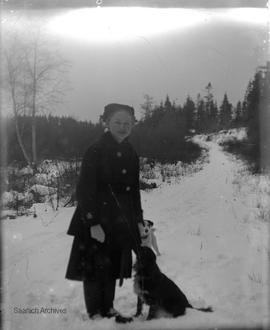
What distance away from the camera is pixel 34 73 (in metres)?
2.27

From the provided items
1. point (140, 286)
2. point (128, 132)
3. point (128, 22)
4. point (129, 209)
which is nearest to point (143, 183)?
point (129, 209)

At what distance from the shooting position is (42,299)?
2.17 m

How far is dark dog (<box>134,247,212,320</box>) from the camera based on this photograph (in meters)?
1.95

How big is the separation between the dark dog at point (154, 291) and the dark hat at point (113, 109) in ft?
2.97

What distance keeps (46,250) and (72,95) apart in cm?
120

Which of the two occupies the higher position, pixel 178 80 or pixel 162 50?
pixel 162 50

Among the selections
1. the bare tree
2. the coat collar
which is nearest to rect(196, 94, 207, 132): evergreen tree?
the coat collar

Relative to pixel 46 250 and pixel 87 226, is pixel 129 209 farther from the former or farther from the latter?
pixel 46 250

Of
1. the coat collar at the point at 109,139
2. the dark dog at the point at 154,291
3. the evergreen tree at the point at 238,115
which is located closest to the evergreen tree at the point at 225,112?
the evergreen tree at the point at 238,115

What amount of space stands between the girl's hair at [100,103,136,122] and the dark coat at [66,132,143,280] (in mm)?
129

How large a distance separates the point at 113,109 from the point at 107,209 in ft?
2.10

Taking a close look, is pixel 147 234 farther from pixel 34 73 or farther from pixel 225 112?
pixel 34 73

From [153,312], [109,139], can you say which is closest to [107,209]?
[109,139]

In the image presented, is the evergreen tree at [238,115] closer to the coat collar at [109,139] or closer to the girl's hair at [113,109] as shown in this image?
the girl's hair at [113,109]
